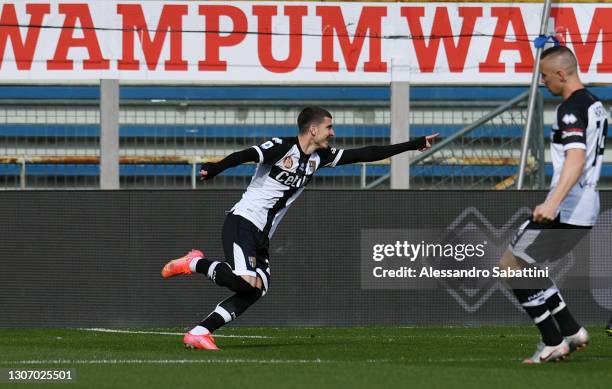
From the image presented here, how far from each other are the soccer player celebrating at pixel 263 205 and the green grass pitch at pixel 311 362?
452mm

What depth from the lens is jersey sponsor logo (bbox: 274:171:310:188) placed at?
9.94 meters

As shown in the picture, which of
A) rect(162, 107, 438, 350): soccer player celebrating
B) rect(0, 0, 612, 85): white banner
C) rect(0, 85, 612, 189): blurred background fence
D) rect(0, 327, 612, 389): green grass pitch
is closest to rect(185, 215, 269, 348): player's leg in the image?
rect(162, 107, 438, 350): soccer player celebrating

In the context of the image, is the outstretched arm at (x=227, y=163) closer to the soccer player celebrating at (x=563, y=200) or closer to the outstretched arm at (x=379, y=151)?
the outstretched arm at (x=379, y=151)

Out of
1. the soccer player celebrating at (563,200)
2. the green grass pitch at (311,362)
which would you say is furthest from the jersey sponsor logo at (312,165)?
the soccer player celebrating at (563,200)

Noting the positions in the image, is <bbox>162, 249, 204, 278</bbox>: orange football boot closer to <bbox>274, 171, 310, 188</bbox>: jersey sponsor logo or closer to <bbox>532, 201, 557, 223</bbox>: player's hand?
<bbox>274, 171, 310, 188</bbox>: jersey sponsor logo

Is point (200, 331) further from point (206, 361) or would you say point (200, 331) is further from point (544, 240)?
point (544, 240)

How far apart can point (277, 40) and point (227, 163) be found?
360 inches

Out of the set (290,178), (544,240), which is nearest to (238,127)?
(290,178)

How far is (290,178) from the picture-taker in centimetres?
996

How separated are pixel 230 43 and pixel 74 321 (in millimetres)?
5119

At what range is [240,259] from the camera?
988 cm

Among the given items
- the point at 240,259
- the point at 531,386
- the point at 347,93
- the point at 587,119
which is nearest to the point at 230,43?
the point at 347,93

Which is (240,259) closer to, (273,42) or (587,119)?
(587,119)

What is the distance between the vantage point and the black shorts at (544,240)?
7.86 meters
